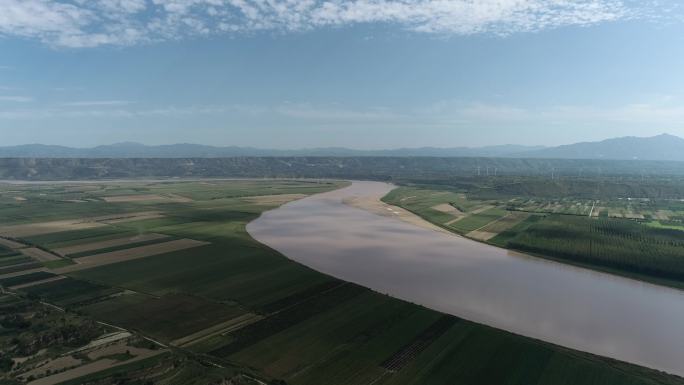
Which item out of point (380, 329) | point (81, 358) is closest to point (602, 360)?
point (380, 329)

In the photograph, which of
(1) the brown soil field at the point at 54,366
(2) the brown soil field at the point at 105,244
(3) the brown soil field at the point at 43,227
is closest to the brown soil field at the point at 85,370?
(1) the brown soil field at the point at 54,366

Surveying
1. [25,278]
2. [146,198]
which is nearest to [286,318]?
[25,278]

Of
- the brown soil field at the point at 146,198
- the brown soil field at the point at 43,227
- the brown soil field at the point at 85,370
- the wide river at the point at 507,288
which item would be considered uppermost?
the brown soil field at the point at 146,198

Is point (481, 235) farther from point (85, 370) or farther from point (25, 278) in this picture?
point (25, 278)

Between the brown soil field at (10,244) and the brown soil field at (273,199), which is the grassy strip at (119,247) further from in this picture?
the brown soil field at (273,199)

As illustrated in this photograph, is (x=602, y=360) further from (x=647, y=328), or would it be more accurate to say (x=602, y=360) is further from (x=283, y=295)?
(x=283, y=295)
